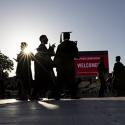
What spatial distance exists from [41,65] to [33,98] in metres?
1.03

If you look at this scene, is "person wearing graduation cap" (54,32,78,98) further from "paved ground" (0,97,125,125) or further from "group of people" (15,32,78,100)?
"paved ground" (0,97,125,125)

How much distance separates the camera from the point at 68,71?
16.8m

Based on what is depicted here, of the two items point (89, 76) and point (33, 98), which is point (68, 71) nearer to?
point (33, 98)

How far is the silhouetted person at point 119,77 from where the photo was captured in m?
23.0

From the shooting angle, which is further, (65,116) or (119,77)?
(119,77)

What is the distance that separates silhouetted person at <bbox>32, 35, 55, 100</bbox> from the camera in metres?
16.6

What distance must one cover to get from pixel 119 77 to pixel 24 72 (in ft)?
21.0

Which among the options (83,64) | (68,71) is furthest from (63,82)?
(83,64)

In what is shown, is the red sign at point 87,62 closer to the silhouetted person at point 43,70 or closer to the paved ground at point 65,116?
the silhouetted person at point 43,70

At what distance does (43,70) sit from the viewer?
17000 millimetres

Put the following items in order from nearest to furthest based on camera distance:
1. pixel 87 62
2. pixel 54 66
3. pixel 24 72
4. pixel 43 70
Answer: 1. pixel 54 66
2. pixel 43 70
3. pixel 24 72
4. pixel 87 62

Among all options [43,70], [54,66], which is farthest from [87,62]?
[54,66]

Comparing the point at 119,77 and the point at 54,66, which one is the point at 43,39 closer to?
the point at 54,66

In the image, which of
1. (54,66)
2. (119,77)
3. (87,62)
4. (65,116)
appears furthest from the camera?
(87,62)
